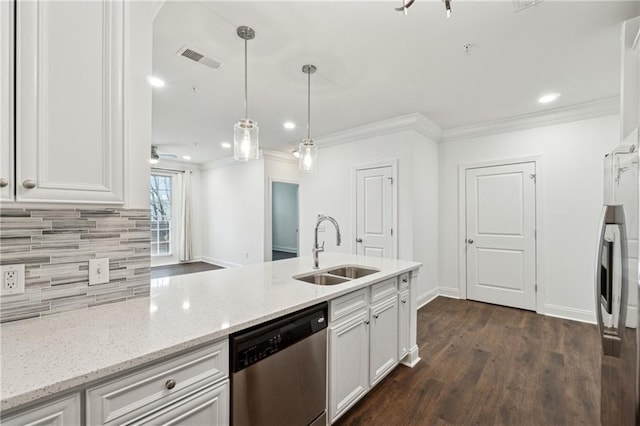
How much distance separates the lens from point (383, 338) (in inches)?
84.4

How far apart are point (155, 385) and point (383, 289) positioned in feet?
5.13

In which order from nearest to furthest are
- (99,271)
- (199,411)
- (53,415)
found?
(53,415)
(199,411)
(99,271)

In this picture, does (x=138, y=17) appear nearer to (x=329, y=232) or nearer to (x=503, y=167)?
(x=329, y=232)

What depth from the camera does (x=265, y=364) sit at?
51.3 inches

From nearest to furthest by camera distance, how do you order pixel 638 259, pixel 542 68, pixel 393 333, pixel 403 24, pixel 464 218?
1. pixel 638 259
2. pixel 403 24
3. pixel 393 333
4. pixel 542 68
5. pixel 464 218

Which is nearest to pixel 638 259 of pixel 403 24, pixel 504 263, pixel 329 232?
pixel 403 24

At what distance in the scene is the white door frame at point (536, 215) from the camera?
12.4 ft

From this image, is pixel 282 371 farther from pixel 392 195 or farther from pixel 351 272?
pixel 392 195

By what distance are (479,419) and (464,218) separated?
10.1ft

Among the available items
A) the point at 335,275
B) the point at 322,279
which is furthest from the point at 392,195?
the point at 322,279

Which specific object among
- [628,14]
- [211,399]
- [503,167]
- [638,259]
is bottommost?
[211,399]

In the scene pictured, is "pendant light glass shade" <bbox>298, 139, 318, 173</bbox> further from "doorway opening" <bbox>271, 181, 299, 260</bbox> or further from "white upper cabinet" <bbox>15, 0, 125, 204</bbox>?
"doorway opening" <bbox>271, 181, 299, 260</bbox>

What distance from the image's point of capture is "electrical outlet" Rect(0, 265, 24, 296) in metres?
1.14

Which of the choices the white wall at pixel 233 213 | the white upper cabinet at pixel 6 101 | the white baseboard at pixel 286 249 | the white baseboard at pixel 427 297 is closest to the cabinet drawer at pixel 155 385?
the white upper cabinet at pixel 6 101
